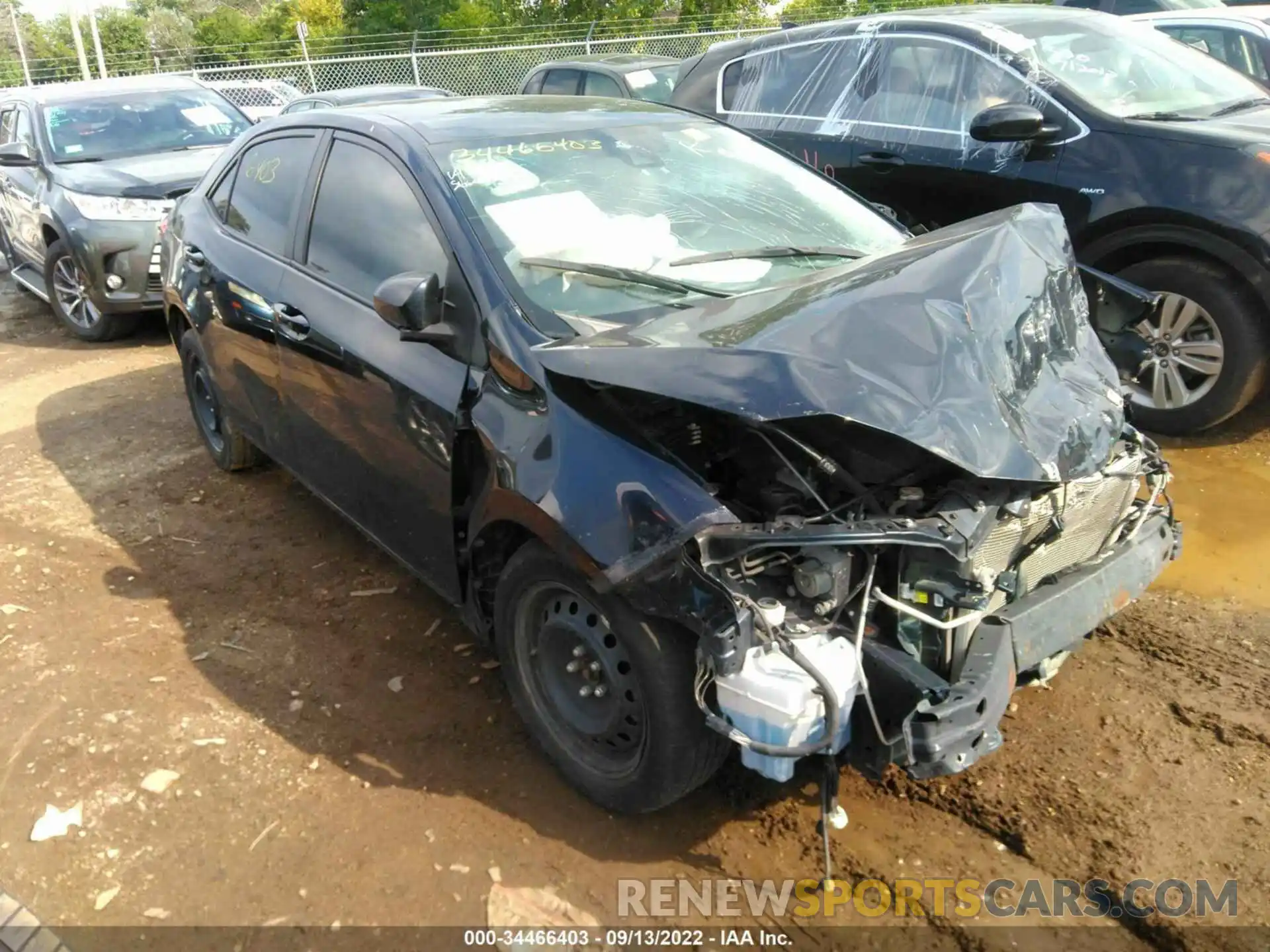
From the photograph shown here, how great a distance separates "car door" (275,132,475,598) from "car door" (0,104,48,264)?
Answer: 5.76 m

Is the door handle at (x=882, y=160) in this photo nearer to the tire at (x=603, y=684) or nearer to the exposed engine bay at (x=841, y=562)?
the exposed engine bay at (x=841, y=562)

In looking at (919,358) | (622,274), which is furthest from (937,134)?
(919,358)

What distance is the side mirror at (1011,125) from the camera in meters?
4.93

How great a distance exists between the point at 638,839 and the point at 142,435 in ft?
14.9

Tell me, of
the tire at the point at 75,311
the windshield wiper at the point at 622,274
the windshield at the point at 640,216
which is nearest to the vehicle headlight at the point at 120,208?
the tire at the point at 75,311

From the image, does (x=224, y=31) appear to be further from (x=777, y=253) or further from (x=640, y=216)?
(x=777, y=253)

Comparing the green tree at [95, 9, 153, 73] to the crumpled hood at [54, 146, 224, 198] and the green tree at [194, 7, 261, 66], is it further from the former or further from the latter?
the crumpled hood at [54, 146, 224, 198]

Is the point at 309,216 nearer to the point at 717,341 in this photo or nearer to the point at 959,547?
the point at 717,341

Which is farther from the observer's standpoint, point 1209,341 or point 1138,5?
point 1138,5

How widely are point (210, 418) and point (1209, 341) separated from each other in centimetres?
505

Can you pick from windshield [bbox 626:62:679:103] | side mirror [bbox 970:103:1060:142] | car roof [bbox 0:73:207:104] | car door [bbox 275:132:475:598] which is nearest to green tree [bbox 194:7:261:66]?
car roof [bbox 0:73:207:104]

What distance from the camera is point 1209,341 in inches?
189

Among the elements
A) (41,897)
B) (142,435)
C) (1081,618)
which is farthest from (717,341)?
(142,435)

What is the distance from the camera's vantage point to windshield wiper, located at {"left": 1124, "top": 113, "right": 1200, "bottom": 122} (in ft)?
16.4
